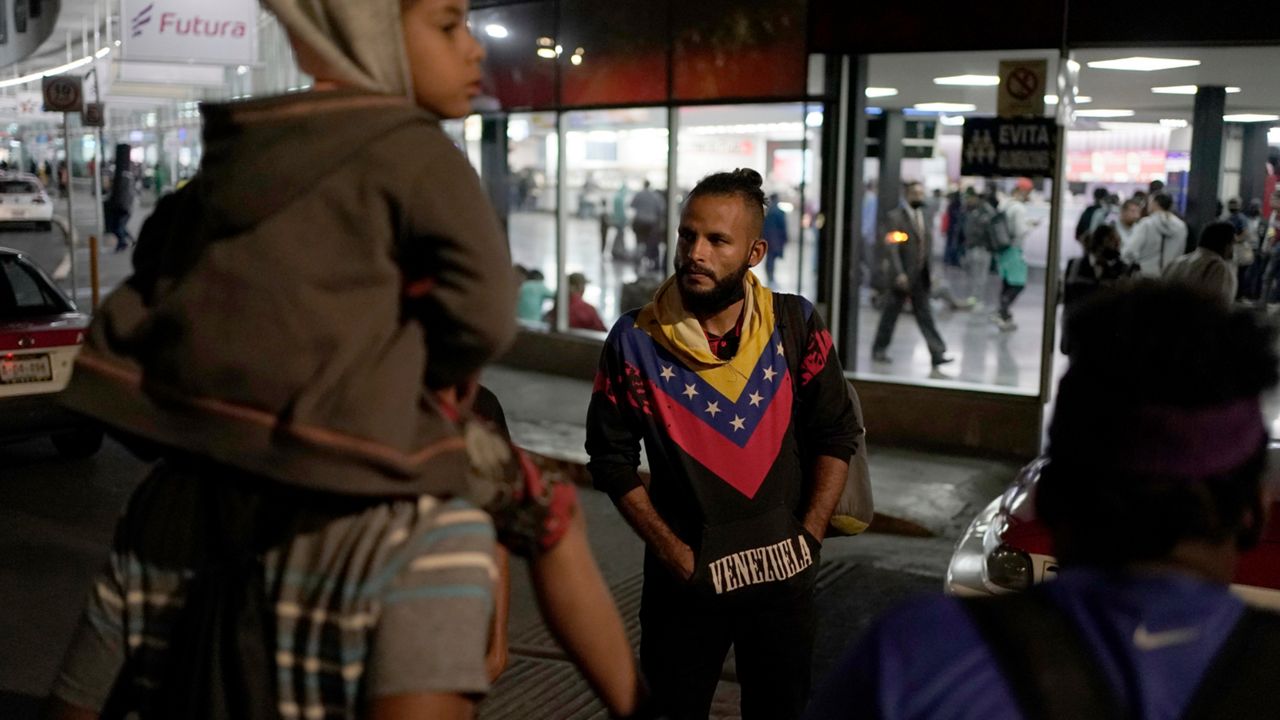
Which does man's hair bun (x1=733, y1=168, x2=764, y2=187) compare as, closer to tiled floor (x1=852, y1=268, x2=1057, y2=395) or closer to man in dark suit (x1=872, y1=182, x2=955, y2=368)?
tiled floor (x1=852, y1=268, x2=1057, y2=395)

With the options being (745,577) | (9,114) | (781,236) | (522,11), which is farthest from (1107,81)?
(9,114)

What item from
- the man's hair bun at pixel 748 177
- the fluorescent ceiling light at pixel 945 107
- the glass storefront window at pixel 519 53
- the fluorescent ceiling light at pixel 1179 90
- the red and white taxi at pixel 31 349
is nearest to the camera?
the man's hair bun at pixel 748 177

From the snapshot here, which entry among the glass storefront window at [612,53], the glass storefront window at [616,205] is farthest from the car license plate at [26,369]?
the glass storefront window at [612,53]

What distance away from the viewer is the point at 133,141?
80312mm

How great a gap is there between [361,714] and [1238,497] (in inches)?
42.9

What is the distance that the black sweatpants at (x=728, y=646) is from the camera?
3.55 metres

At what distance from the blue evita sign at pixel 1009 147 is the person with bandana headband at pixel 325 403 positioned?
881cm

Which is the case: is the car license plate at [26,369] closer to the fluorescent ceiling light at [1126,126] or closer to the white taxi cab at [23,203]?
the fluorescent ceiling light at [1126,126]

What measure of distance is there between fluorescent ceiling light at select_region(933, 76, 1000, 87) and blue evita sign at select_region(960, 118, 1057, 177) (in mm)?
2974

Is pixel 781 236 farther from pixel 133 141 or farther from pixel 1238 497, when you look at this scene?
pixel 133 141

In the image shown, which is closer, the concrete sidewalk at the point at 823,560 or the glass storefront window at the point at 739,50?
the concrete sidewalk at the point at 823,560

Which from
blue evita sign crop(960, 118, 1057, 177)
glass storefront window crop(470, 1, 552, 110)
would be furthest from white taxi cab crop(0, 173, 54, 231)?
blue evita sign crop(960, 118, 1057, 177)

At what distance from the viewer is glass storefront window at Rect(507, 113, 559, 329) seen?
567 inches

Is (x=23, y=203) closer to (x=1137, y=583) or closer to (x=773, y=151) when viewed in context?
(x=773, y=151)
